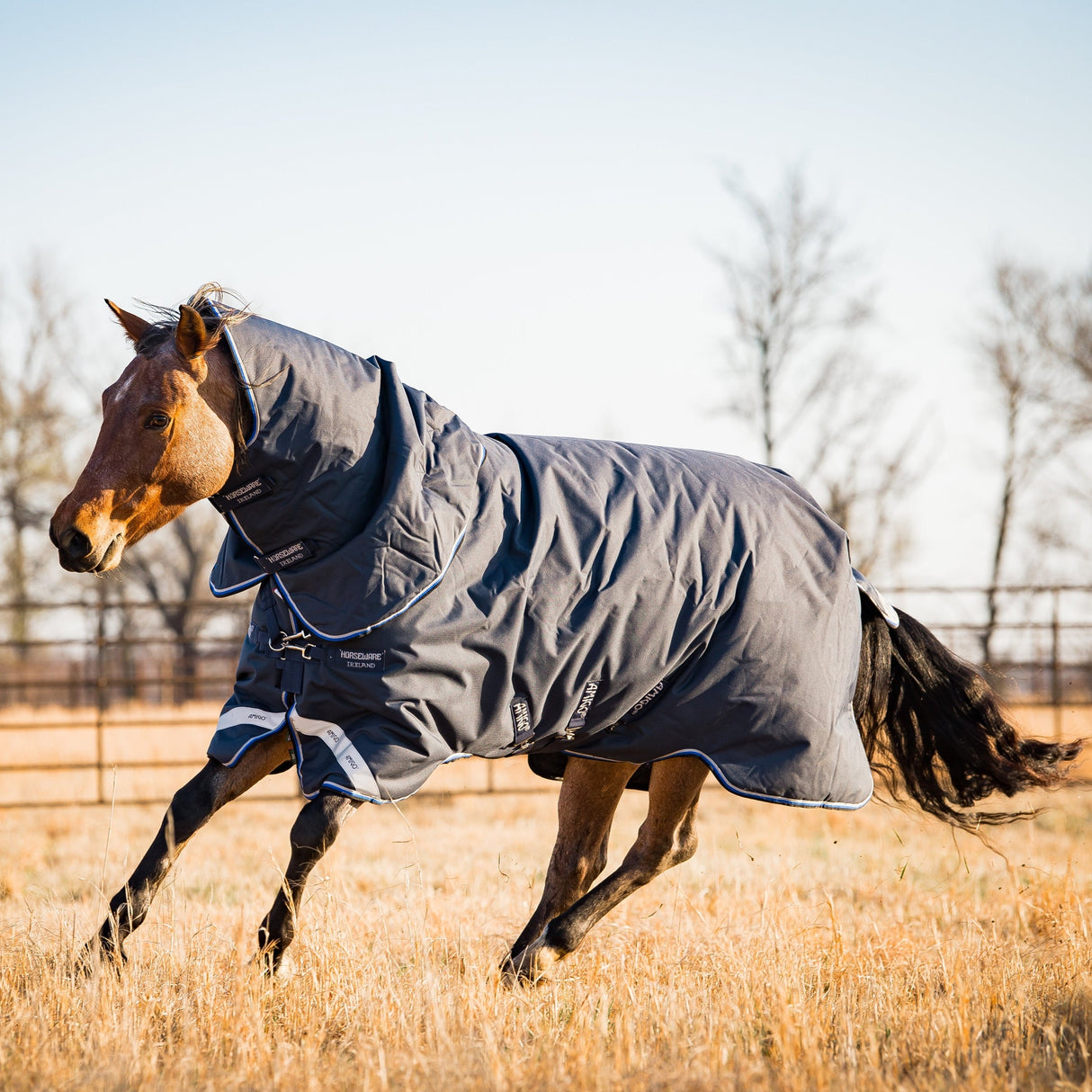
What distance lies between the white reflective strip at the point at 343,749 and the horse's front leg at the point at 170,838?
18 centimetres

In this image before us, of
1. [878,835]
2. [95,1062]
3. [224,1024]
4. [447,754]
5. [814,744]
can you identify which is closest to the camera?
[95,1062]

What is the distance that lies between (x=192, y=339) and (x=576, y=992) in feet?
7.11

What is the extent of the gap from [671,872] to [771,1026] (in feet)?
9.18

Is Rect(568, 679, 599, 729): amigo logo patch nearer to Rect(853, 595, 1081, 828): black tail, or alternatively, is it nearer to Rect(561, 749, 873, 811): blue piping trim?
Rect(561, 749, 873, 811): blue piping trim

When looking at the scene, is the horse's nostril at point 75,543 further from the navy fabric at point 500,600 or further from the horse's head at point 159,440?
the navy fabric at point 500,600

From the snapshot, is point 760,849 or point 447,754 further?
point 760,849

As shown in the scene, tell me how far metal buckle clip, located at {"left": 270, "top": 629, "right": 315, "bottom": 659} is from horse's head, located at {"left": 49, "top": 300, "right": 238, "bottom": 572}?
43 cm

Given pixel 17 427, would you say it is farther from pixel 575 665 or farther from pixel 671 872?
pixel 575 665

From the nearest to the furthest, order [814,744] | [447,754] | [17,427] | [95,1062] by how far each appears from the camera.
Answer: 1. [95,1062]
2. [447,754]
3. [814,744]
4. [17,427]

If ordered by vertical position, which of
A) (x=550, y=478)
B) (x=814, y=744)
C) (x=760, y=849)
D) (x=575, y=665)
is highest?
(x=550, y=478)

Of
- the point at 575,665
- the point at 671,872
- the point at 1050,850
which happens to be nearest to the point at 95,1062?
the point at 575,665

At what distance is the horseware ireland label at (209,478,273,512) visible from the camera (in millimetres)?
2902

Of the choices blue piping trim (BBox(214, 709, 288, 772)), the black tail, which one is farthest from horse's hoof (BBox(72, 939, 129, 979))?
the black tail

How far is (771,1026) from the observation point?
2.71 m
